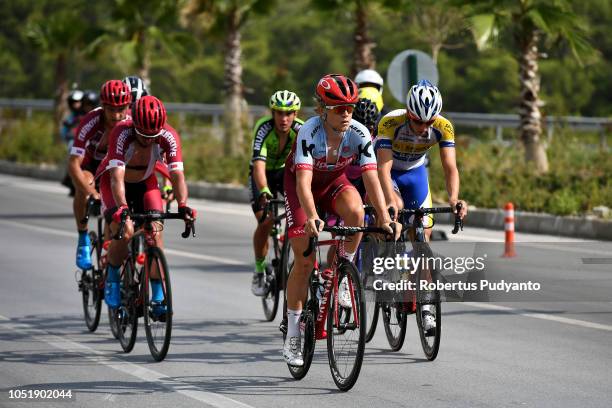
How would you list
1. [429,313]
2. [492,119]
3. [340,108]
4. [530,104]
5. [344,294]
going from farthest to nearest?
[492,119] → [530,104] → [429,313] → [340,108] → [344,294]

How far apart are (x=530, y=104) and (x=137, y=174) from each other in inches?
527

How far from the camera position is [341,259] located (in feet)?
26.9

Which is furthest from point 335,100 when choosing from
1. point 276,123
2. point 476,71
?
point 476,71

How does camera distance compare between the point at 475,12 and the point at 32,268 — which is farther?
the point at 475,12

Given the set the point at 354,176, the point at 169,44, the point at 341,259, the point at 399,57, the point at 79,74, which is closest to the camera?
the point at 341,259

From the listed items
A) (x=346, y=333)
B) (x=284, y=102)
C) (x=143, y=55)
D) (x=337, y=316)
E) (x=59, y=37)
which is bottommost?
(x=346, y=333)

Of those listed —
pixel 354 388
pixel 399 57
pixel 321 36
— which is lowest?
pixel 354 388

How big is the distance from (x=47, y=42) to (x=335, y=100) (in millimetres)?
28034

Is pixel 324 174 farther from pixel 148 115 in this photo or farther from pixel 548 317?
pixel 548 317

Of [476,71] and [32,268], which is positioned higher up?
[476,71]

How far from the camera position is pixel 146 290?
9188mm

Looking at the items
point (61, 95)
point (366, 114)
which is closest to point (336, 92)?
point (366, 114)

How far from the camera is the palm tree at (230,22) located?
2914cm

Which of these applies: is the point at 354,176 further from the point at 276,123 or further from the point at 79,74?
the point at 79,74
